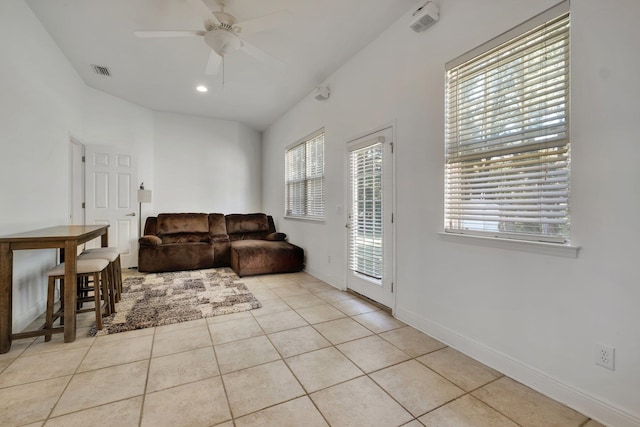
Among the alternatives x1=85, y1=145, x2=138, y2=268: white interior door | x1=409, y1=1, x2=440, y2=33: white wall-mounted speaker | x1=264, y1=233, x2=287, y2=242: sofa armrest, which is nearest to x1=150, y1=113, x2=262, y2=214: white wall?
x1=85, y1=145, x2=138, y2=268: white interior door

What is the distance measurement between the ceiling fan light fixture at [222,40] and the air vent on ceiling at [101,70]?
2.30 metres

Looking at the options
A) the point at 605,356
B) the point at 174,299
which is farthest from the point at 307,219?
the point at 605,356

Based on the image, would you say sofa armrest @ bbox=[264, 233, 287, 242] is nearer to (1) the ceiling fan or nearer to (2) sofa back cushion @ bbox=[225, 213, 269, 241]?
(2) sofa back cushion @ bbox=[225, 213, 269, 241]

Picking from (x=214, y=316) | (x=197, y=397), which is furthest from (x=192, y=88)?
(x=197, y=397)

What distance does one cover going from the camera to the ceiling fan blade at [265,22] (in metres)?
2.15

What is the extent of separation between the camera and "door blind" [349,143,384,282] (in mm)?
3131

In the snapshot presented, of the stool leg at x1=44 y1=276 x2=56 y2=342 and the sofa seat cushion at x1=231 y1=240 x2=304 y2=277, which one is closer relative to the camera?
the stool leg at x1=44 y1=276 x2=56 y2=342

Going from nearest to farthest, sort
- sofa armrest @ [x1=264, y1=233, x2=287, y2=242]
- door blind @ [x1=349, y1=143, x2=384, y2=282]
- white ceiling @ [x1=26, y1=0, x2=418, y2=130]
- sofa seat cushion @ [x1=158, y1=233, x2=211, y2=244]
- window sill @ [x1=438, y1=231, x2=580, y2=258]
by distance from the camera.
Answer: window sill @ [x1=438, y1=231, x2=580, y2=258] < white ceiling @ [x1=26, y1=0, x2=418, y2=130] < door blind @ [x1=349, y1=143, x2=384, y2=282] < sofa seat cushion @ [x1=158, y1=233, x2=211, y2=244] < sofa armrest @ [x1=264, y1=233, x2=287, y2=242]

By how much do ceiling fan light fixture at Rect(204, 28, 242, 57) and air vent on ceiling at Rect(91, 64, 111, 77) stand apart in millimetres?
2298

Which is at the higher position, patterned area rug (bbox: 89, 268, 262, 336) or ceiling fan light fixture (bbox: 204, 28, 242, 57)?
ceiling fan light fixture (bbox: 204, 28, 242, 57)

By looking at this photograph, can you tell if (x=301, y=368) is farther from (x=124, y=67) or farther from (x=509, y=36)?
(x=124, y=67)

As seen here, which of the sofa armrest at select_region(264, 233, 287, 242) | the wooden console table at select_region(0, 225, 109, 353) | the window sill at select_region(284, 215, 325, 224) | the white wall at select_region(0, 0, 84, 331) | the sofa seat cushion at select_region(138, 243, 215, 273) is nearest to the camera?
the wooden console table at select_region(0, 225, 109, 353)

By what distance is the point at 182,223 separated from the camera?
210 inches

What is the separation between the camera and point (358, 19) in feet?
9.05
